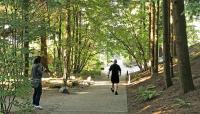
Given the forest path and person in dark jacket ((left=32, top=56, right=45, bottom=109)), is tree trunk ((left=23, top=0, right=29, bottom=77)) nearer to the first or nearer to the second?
the forest path

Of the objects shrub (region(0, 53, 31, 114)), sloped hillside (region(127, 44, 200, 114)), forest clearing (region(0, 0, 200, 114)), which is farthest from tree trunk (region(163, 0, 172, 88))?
shrub (region(0, 53, 31, 114))

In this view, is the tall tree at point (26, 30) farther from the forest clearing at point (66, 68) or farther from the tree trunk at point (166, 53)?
the tree trunk at point (166, 53)

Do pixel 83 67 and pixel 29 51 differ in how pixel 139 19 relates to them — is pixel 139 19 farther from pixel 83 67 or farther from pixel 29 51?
pixel 29 51

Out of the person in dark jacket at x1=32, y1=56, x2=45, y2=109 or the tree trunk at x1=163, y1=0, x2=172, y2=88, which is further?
the tree trunk at x1=163, y1=0, x2=172, y2=88

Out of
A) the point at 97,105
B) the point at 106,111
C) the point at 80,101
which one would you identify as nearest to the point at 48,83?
the point at 80,101

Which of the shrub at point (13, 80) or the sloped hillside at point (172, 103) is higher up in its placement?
the shrub at point (13, 80)

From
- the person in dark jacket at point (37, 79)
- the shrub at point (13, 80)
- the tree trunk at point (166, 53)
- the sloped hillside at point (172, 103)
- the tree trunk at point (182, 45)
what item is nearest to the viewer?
the shrub at point (13, 80)

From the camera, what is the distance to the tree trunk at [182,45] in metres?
14.0

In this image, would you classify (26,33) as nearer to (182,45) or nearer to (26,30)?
(26,30)

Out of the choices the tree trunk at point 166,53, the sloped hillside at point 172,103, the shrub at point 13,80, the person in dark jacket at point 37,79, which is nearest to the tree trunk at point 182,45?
the sloped hillside at point 172,103

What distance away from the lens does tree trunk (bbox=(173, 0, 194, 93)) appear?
13984mm

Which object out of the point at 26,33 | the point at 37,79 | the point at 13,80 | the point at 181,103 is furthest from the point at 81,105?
the point at 181,103

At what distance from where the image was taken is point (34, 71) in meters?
16.0

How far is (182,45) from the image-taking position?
14.1 m
